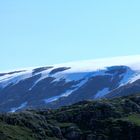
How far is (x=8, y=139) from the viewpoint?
19588cm

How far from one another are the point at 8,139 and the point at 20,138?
4.96 metres

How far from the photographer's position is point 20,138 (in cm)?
19850
